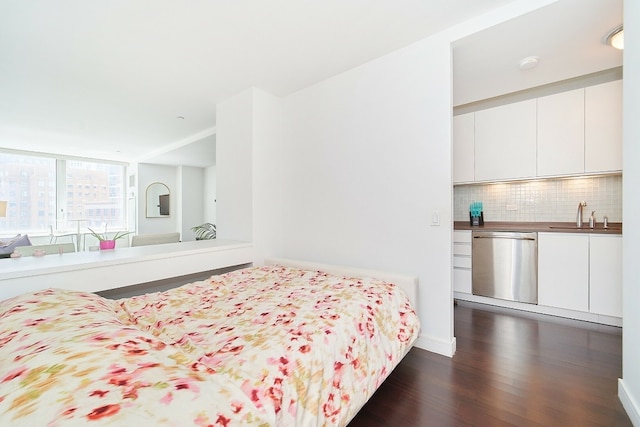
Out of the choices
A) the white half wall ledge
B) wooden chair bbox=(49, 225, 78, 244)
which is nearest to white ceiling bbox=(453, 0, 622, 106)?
the white half wall ledge

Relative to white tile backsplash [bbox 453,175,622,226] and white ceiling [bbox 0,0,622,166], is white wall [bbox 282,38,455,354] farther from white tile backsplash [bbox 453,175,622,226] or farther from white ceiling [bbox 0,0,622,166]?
white tile backsplash [bbox 453,175,622,226]

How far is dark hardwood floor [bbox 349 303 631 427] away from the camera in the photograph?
1.43 m

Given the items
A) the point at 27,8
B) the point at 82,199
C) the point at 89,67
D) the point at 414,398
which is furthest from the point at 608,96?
the point at 82,199

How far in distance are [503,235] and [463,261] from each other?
20.2 inches

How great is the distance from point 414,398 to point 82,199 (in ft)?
27.2

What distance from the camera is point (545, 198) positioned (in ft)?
10.4

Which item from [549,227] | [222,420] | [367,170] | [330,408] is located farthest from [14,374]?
[549,227]

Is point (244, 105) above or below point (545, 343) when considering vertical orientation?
above

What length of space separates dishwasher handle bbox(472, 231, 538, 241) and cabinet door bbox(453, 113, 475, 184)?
743 millimetres

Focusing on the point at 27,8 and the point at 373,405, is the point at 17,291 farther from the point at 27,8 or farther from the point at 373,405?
the point at 373,405

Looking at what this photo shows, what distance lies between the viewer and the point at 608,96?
261 centimetres

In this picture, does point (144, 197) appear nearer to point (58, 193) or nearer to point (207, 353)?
point (58, 193)

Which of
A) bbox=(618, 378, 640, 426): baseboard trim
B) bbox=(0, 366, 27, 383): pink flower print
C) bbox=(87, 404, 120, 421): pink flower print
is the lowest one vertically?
bbox=(618, 378, 640, 426): baseboard trim

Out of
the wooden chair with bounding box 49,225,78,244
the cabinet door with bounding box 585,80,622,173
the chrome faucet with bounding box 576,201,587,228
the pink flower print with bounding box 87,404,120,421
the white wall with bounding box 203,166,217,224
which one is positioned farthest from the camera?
the white wall with bounding box 203,166,217,224
